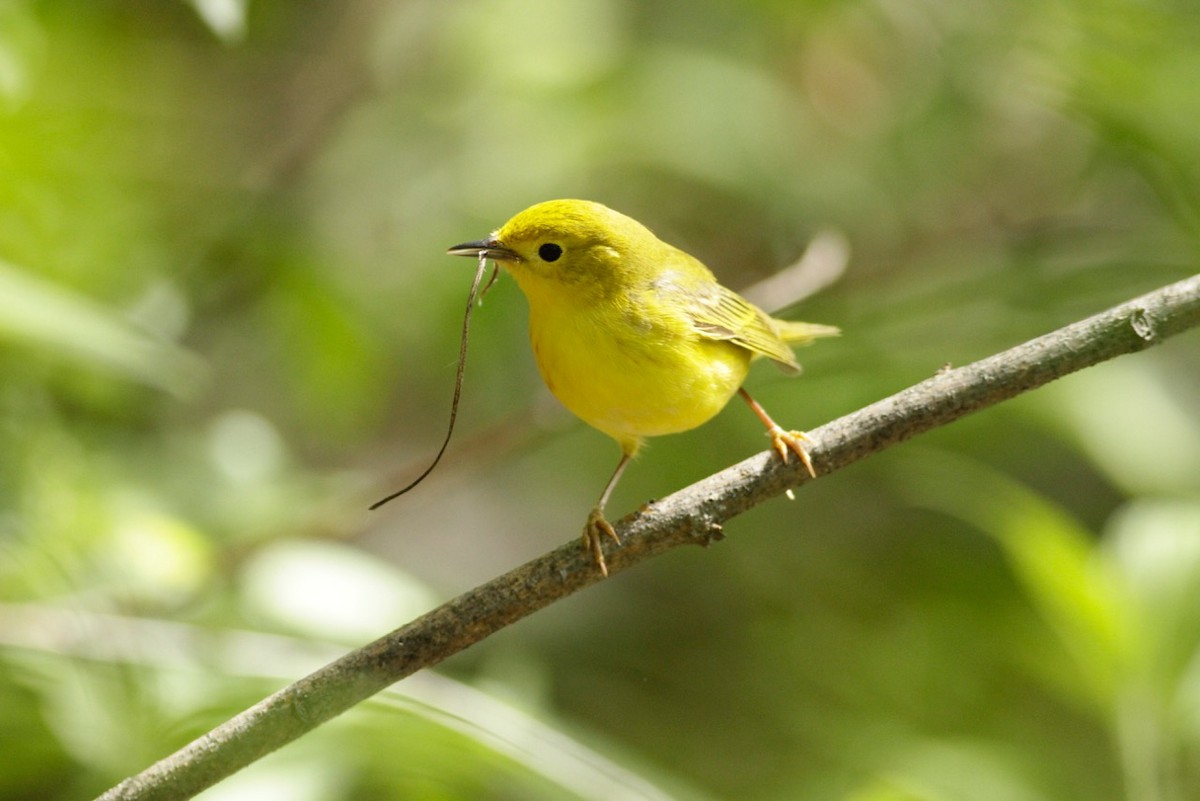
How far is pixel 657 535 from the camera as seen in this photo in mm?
1659

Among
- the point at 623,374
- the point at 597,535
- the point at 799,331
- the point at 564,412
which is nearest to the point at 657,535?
the point at 597,535

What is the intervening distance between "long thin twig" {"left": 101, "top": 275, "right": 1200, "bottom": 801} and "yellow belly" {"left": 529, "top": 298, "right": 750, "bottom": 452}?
1.14ft

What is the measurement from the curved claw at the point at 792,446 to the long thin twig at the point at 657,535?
1 centimetres

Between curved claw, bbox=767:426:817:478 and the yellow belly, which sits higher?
the yellow belly

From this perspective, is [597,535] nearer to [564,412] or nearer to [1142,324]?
[1142,324]

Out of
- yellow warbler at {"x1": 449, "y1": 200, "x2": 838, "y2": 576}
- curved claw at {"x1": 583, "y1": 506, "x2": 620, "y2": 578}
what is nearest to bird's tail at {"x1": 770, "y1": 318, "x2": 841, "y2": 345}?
yellow warbler at {"x1": 449, "y1": 200, "x2": 838, "y2": 576}

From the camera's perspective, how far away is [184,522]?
3150mm

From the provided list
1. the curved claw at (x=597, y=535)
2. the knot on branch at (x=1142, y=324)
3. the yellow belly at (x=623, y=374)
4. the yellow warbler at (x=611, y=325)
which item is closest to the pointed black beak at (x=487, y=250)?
the yellow warbler at (x=611, y=325)

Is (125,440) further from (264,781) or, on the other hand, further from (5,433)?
(264,781)

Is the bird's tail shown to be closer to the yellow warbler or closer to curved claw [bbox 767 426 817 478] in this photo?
the yellow warbler

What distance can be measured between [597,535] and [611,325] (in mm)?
476

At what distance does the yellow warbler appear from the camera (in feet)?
6.45

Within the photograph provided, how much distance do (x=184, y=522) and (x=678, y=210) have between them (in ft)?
6.94

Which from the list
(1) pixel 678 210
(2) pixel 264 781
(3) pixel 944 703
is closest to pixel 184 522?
(2) pixel 264 781
